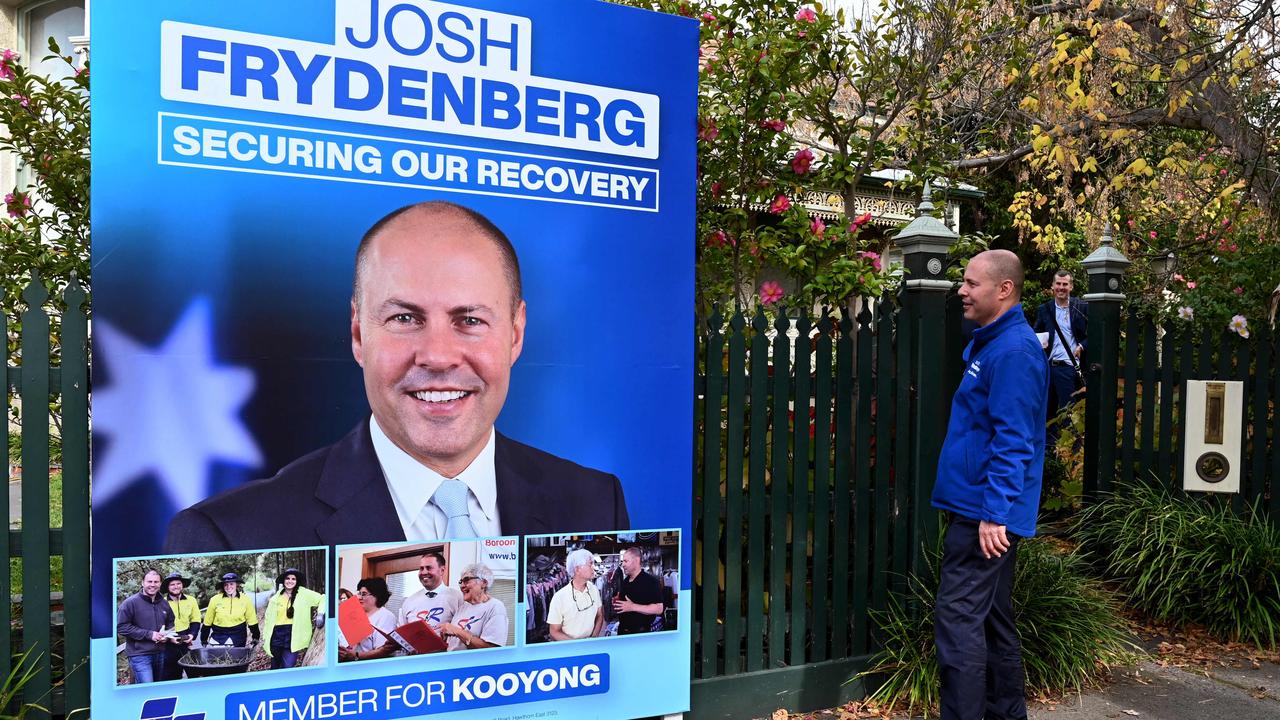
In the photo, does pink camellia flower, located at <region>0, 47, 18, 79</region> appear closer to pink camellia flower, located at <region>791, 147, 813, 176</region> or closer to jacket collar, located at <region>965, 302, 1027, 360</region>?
pink camellia flower, located at <region>791, 147, 813, 176</region>

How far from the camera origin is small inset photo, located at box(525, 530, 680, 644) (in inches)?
151

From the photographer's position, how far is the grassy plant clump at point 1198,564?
552 cm

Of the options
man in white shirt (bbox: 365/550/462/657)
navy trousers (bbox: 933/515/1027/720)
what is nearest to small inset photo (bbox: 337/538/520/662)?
man in white shirt (bbox: 365/550/462/657)

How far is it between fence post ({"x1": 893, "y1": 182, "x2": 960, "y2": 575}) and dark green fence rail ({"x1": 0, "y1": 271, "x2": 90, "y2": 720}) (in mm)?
3873

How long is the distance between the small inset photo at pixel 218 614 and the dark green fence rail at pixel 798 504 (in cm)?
186

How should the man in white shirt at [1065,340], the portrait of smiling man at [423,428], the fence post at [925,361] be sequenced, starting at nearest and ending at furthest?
the portrait of smiling man at [423,428] < the fence post at [925,361] < the man in white shirt at [1065,340]

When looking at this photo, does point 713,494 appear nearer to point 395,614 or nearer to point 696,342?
point 696,342

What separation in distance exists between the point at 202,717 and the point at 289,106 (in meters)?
2.38

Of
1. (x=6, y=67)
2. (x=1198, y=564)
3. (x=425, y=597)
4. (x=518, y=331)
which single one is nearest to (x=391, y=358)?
(x=518, y=331)

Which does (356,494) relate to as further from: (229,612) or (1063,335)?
(1063,335)

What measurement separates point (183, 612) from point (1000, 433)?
3.36 m

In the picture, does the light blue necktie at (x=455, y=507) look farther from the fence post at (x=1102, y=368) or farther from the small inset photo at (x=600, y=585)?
the fence post at (x=1102, y=368)

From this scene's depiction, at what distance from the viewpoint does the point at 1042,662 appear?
4617 mm

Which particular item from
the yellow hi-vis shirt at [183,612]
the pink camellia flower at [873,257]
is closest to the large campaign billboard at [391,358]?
the yellow hi-vis shirt at [183,612]
